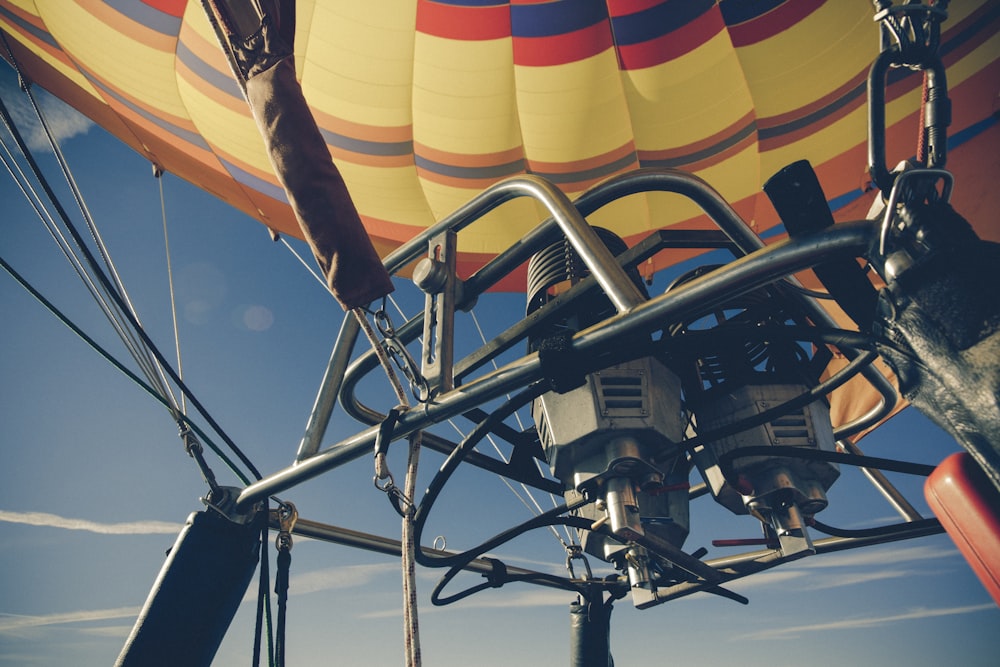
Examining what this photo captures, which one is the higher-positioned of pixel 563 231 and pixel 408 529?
pixel 563 231

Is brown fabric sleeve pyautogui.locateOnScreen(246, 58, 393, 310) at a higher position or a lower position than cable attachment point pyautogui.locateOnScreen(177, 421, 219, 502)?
higher

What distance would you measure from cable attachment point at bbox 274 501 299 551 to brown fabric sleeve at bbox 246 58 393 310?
2.75ft

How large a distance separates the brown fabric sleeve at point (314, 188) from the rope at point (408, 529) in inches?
3.6

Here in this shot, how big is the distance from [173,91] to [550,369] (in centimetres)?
513

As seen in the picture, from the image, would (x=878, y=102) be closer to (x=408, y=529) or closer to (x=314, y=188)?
(x=314, y=188)

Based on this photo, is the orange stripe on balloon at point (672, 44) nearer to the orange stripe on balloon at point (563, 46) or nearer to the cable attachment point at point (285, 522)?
the orange stripe on balloon at point (563, 46)

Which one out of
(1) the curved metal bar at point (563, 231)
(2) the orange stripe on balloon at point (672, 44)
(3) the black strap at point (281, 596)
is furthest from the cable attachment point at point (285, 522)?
(2) the orange stripe on balloon at point (672, 44)

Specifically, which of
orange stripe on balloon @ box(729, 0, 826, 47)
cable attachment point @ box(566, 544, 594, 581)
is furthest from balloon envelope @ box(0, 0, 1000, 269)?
cable attachment point @ box(566, 544, 594, 581)

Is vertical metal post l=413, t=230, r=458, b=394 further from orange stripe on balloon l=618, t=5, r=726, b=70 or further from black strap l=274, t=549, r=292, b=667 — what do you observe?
orange stripe on balloon l=618, t=5, r=726, b=70

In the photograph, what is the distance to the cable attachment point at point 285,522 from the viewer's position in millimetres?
1766

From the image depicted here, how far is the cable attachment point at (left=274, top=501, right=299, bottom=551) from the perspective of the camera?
5.79 feet

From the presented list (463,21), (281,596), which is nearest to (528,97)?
(463,21)

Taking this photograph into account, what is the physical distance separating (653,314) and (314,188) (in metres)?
0.87

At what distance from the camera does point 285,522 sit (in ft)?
6.02
